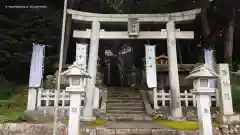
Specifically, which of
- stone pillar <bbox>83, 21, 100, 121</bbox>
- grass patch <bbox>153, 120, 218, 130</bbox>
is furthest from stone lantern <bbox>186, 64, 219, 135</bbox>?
stone pillar <bbox>83, 21, 100, 121</bbox>

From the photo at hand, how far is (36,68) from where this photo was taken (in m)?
10.7

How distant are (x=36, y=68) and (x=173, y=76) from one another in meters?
6.24

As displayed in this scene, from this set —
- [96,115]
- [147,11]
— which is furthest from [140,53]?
[96,115]

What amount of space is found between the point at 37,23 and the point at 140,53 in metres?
8.97

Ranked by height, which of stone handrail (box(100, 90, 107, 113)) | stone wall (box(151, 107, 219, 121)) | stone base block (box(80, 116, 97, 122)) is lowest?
stone base block (box(80, 116, 97, 122))

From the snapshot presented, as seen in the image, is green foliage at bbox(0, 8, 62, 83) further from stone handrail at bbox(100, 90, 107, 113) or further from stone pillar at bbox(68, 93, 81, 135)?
stone pillar at bbox(68, 93, 81, 135)

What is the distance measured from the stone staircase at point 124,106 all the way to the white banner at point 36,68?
128 inches

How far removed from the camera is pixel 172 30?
10719 millimetres

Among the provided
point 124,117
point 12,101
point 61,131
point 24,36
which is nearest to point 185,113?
point 124,117

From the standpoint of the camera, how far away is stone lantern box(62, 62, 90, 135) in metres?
6.29

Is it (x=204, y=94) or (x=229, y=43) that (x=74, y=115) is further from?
(x=229, y=43)

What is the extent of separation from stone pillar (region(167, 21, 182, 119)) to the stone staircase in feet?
3.92

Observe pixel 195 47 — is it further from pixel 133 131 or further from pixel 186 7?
pixel 133 131

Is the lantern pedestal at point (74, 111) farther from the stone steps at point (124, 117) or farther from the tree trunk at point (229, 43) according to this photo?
the tree trunk at point (229, 43)
